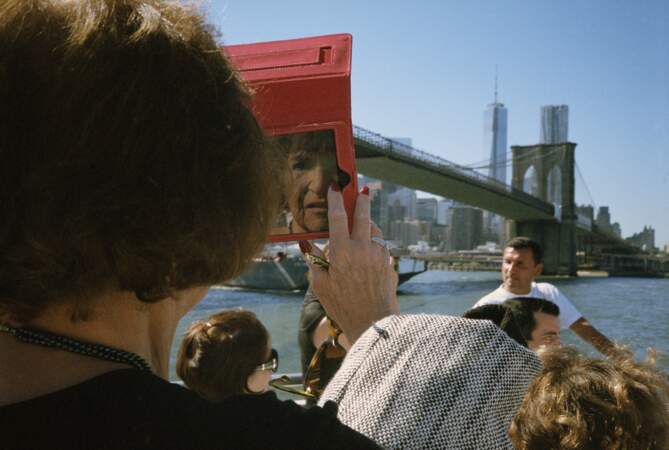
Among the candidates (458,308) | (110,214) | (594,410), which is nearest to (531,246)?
(594,410)

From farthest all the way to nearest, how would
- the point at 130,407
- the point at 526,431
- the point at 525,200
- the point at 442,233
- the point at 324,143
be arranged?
the point at 442,233, the point at 525,200, the point at 526,431, the point at 324,143, the point at 130,407

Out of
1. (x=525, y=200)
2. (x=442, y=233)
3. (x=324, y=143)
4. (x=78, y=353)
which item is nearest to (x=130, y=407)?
(x=78, y=353)

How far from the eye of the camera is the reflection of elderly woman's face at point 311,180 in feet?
1.88

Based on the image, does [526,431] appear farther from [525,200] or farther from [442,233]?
[442,233]

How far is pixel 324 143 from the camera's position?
58cm

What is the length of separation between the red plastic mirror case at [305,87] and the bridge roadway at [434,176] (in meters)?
15.4

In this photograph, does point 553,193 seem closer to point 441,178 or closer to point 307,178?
point 441,178

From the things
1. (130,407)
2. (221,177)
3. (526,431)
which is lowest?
(526,431)

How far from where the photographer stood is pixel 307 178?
23.6 inches

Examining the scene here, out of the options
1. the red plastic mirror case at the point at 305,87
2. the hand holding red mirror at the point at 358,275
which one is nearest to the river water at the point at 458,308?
the hand holding red mirror at the point at 358,275

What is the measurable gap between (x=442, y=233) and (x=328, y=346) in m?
67.2

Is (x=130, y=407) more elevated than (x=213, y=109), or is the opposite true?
(x=213, y=109)

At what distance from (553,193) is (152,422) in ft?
112

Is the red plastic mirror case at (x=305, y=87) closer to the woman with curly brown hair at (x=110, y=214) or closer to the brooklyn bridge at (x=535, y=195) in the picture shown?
the woman with curly brown hair at (x=110, y=214)
